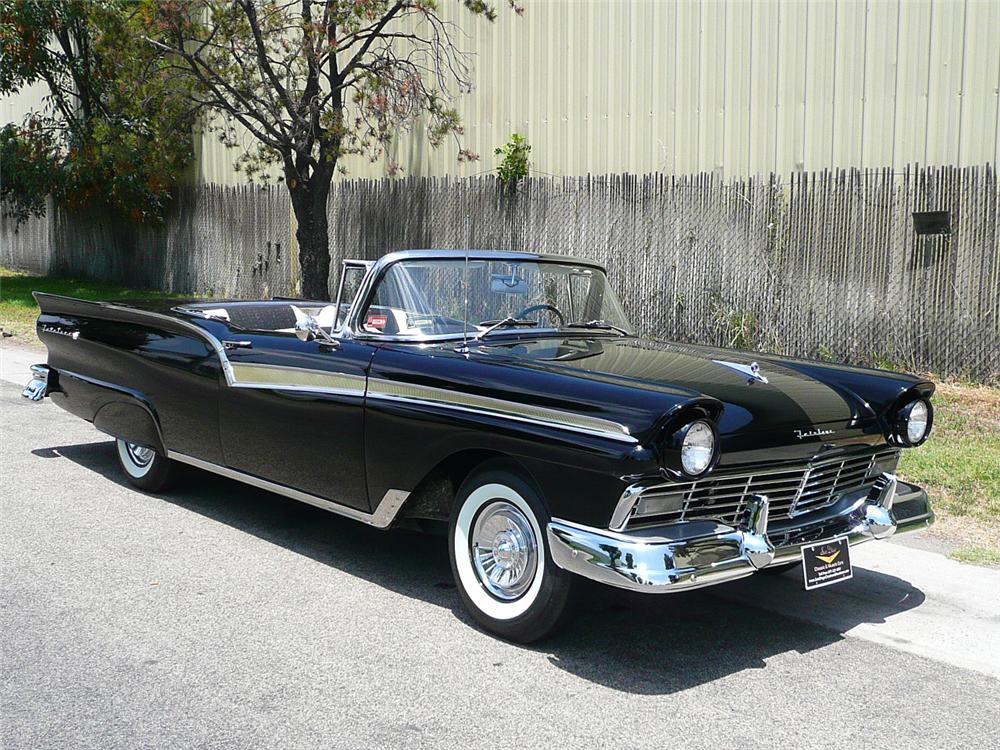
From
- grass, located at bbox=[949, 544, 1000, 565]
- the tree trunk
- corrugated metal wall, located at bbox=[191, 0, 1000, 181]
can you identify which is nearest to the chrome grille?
grass, located at bbox=[949, 544, 1000, 565]

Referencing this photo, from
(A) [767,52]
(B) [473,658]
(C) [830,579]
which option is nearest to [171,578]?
(B) [473,658]

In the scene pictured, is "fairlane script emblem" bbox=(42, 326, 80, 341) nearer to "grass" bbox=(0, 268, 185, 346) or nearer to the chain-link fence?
the chain-link fence

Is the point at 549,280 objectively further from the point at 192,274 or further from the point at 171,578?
the point at 192,274

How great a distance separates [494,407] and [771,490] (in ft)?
3.75

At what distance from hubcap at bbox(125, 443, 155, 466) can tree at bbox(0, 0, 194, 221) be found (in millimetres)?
10476

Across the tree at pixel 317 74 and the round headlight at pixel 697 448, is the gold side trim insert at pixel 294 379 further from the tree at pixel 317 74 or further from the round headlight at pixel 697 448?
the tree at pixel 317 74

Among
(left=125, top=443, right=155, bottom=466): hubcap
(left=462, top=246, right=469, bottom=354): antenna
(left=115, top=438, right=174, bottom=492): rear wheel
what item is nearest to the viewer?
(left=462, top=246, right=469, bottom=354): antenna

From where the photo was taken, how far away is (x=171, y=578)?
4.87 m

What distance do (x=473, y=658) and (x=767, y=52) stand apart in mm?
8831

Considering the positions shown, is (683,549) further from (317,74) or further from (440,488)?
(317,74)

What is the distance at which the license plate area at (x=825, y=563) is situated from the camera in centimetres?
405

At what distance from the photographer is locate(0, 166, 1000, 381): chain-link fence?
9469 mm

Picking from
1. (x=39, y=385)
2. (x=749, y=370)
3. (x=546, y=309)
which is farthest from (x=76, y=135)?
(x=749, y=370)

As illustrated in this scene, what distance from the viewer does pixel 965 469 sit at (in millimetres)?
6801
